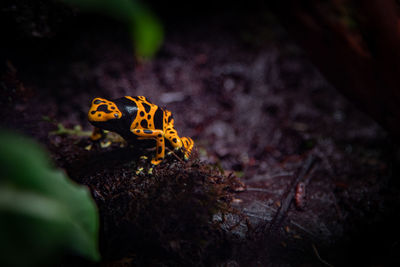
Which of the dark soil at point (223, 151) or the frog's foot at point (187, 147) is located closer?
the dark soil at point (223, 151)

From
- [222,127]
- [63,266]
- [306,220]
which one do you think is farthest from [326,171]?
[63,266]

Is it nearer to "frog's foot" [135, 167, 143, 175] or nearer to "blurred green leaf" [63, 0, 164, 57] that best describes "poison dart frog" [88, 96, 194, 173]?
"frog's foot" [135, 167, 143, 175]

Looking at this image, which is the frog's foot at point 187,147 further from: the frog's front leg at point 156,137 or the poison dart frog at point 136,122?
the frog's front leg at point 156,137

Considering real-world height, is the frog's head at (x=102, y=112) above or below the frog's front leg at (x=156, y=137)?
above

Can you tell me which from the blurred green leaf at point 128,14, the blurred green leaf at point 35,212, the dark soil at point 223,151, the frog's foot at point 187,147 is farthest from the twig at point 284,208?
the blurred green leaf at point 128,14

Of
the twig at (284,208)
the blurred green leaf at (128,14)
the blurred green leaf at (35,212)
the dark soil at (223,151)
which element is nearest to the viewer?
the blurred green leaf at (128,14)

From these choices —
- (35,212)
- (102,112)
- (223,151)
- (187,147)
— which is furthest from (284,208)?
(35,212)

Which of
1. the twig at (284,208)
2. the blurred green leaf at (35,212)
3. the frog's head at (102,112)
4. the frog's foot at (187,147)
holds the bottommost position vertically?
the blurred green leaf at (35,212)

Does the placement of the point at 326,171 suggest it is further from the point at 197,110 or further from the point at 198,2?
the point at 198,2
